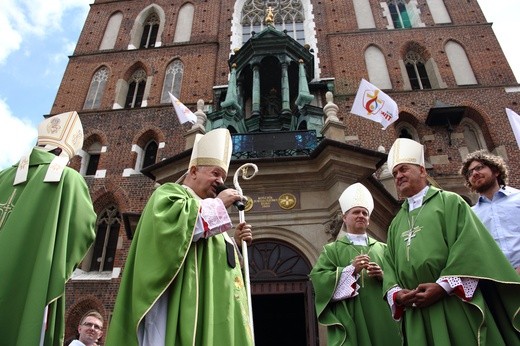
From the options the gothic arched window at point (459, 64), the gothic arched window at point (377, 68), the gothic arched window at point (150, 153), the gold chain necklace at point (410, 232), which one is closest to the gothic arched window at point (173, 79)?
the gothic arched window at point (150, 153)

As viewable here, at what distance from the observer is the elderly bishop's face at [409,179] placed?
12.7 ft

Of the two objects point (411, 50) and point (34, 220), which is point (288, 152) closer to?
point (34, 220)

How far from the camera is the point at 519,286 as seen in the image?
290 cm

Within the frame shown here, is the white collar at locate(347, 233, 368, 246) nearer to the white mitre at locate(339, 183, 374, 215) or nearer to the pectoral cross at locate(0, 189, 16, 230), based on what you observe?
the white mitre at locate(339, 183, 374, 215)

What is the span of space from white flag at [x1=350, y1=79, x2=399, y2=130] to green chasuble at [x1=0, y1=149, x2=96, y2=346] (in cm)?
927

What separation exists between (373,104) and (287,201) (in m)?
4.67

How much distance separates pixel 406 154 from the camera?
163 inches

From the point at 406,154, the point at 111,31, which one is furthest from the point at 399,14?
the point at 406,154

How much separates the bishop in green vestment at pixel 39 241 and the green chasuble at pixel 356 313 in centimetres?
237

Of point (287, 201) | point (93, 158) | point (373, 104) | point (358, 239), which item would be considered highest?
point (93, 158)

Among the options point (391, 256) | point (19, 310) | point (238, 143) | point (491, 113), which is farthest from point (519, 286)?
point (491, 113)

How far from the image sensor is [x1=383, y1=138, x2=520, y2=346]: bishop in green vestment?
A: 290 centimetres

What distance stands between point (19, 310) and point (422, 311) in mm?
3043

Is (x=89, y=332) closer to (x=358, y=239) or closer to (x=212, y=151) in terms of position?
(x=212, y=151)
